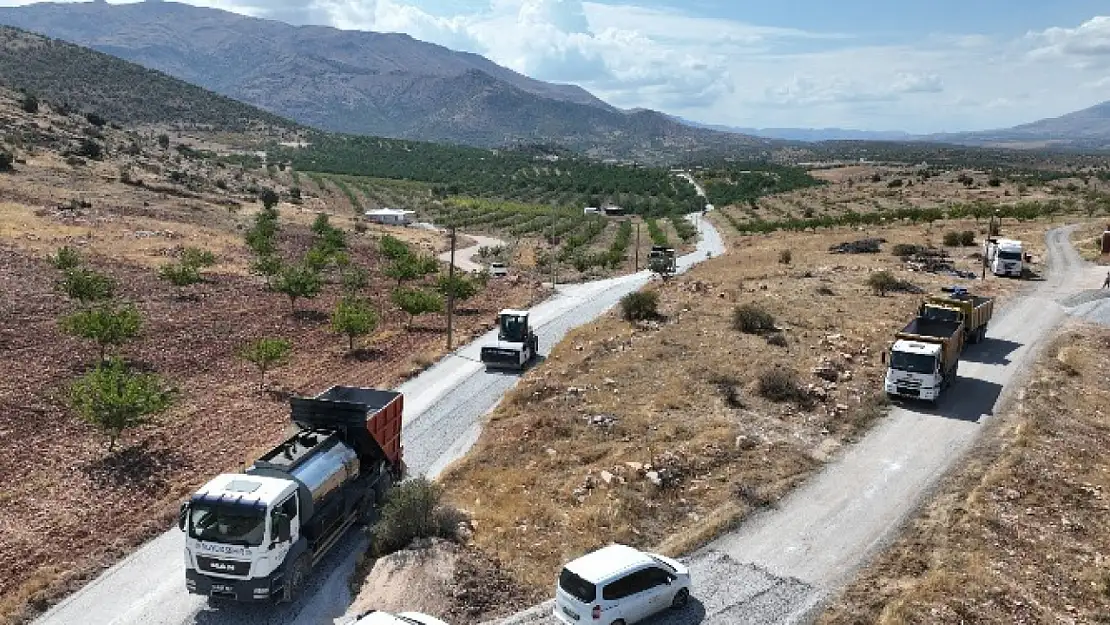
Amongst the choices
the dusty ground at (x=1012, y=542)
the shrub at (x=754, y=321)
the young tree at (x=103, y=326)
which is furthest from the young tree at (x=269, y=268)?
the dusty ground at (x=1012, y=542)

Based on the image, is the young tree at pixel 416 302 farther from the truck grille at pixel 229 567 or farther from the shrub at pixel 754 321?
the truck grille at pixel 229 567

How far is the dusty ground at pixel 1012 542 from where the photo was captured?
18.4m

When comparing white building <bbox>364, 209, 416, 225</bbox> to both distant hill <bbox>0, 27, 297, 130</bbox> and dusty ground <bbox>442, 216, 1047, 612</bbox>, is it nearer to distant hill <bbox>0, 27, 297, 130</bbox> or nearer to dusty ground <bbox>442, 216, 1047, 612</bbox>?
dusty ground <bbox>442, 216, 1047, 612</bbox>

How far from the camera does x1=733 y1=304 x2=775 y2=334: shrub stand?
137 ft

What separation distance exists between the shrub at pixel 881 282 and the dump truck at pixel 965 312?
784 cm

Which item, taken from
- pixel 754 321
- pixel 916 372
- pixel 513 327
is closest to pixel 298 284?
pixel 513 327

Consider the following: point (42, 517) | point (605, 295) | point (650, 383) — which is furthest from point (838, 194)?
point (42, 517)

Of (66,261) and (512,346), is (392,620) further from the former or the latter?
(66,261)

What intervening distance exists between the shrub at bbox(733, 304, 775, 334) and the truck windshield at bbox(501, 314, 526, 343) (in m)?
11.3

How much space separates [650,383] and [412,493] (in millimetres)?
15210

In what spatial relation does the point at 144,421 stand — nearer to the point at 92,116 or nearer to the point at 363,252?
the point at 363,252

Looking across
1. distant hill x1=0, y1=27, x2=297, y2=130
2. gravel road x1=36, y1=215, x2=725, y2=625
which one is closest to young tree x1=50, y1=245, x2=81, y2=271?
gravel road x1=36, y1=215, x2=725, y2=625

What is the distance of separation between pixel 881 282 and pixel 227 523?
141 ft

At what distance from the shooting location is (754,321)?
41.7 metres
